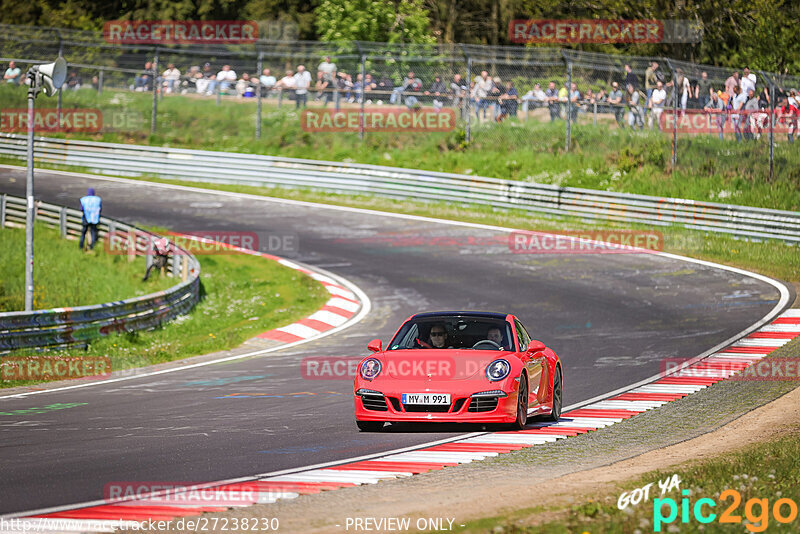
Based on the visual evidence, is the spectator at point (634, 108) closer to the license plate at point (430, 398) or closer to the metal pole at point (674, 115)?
the metal pole at point (674, 115)

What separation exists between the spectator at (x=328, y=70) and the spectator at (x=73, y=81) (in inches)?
368

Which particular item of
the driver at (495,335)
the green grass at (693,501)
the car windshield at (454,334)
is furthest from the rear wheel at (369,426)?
the green grass at (693,501)

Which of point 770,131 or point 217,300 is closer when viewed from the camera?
point 217,300

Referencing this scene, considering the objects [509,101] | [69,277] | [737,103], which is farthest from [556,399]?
[509,101]

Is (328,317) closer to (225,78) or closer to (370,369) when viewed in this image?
(370,369)

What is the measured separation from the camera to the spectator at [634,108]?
29312 millimetres

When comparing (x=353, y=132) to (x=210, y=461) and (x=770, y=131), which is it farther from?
(x=210, y=461)

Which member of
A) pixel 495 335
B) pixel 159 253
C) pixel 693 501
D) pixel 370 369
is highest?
pixel 495 335

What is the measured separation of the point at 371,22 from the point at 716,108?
80.3ft

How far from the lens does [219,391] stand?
13.0m

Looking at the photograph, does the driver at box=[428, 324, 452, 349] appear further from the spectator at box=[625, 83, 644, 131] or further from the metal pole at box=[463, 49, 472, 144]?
the metal pole at box=[463, 49, 472, 144]

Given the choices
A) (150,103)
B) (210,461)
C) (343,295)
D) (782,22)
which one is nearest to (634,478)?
(210,461)

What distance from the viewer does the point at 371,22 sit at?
161 ft

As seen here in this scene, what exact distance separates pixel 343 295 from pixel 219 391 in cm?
812
